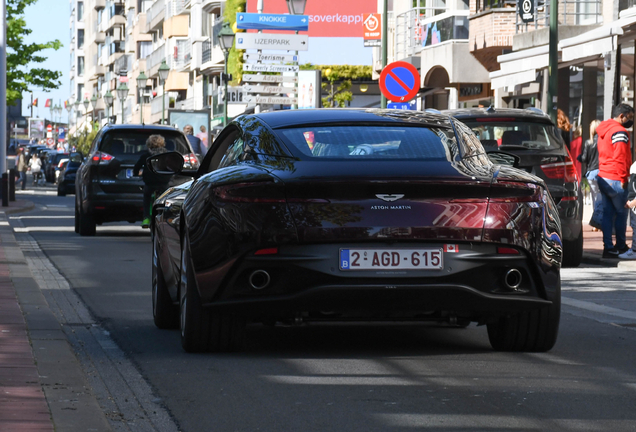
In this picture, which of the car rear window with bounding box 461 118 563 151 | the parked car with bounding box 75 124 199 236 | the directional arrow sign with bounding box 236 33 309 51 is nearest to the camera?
the car rear window with bounding box 461 118 563 151

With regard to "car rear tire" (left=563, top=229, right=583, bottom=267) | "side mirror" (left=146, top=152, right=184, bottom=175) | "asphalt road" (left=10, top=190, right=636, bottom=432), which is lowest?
"car rear tire" (left=563, top=229, right=583, bottom=267)

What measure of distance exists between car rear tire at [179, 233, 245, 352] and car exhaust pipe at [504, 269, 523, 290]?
1.41m

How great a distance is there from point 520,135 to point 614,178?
181 centimetres

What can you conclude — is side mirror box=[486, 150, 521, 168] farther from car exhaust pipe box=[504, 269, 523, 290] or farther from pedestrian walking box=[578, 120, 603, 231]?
pedestrian walking box=[578, 120, 603, 231]

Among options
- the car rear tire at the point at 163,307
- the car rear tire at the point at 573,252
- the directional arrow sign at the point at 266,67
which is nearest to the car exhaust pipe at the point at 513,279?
the car rear tire at the point at 163,307

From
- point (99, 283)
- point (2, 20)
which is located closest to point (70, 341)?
point (99, 283)

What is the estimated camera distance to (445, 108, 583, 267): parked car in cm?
1412

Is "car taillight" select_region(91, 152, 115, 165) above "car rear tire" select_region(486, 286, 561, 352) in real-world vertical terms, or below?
above

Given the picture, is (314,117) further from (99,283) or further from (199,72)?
(199,72)

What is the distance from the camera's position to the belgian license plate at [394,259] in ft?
22.5

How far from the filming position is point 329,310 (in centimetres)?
696

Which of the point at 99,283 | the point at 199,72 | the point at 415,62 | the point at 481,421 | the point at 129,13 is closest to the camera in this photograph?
the point at 481,421

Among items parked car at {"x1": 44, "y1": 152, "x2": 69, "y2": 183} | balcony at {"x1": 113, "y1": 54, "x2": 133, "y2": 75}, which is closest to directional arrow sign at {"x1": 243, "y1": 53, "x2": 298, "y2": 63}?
parked car at {"x1": 44, "y1": 152, "x2": 69, "y2": 183}

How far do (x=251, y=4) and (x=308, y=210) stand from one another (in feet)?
176
